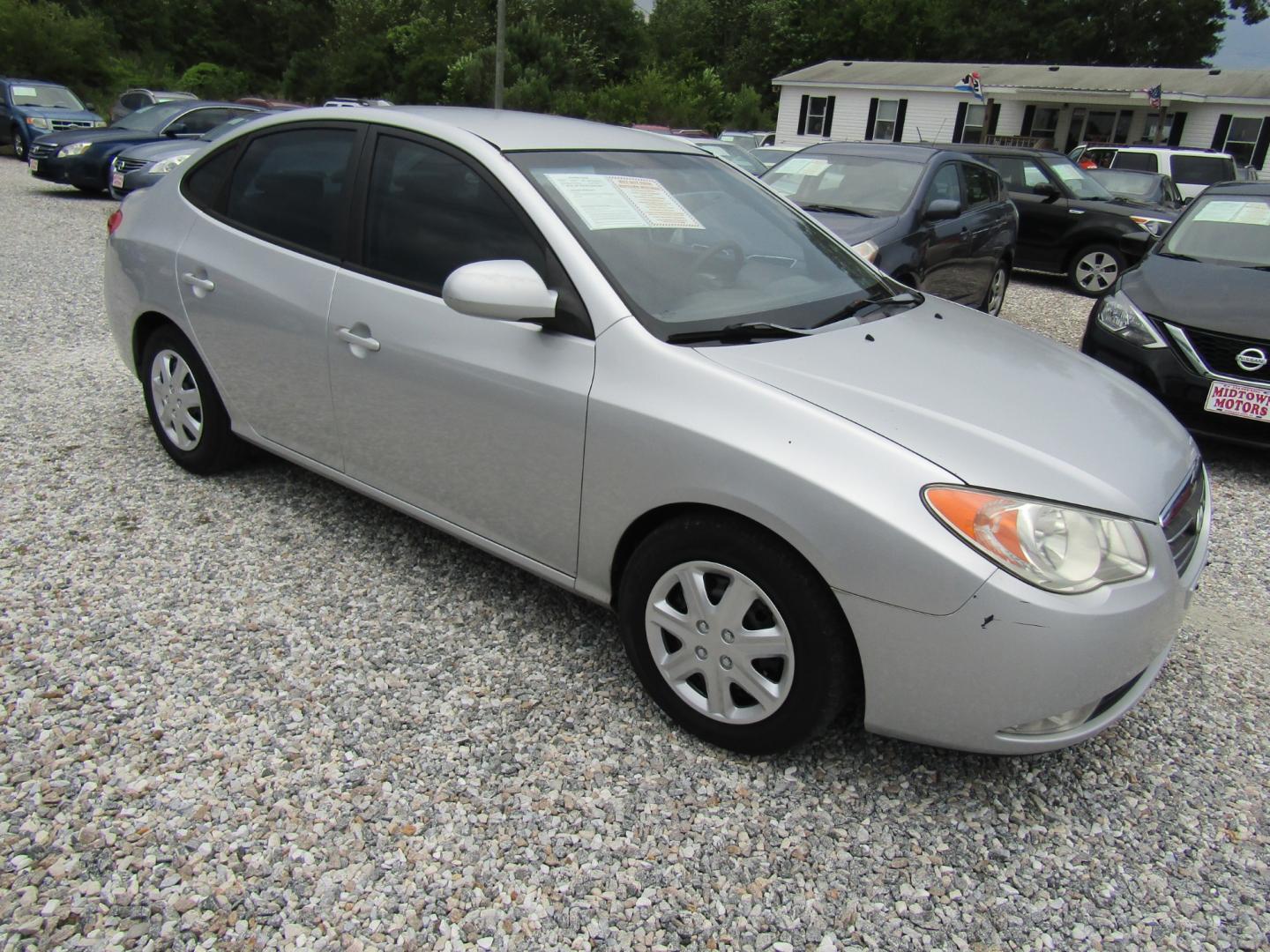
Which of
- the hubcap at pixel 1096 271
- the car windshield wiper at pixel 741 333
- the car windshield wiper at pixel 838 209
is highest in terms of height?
the car windshield wiper at pixel 741 333

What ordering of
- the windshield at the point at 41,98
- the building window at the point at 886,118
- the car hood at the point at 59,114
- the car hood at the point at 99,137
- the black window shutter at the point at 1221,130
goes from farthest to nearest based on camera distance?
the building window at the point at 886,118, the black window shutter at the point at 1221,130, the windshield at the point at 41,98, the car hood at the point at 59,114, the car hood at the point at 99,137

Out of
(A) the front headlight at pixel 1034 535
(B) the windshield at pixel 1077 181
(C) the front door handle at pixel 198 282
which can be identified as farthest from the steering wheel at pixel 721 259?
(B) the windshield at pixel 1077 181

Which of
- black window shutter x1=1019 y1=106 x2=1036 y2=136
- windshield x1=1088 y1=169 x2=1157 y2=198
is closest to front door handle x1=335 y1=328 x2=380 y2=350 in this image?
windshield x1=1088 y1=169 x2=1157 y2=198

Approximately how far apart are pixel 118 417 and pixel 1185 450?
496 cm

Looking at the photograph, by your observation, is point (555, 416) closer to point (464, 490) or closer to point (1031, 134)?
point (464, 490)

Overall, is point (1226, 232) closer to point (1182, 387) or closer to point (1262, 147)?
point (1182, 387)

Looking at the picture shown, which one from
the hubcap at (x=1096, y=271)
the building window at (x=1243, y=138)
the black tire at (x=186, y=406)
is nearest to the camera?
the black tire at (x=186, y=406)

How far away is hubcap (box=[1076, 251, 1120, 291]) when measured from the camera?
10.7m

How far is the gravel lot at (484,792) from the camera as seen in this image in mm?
2074

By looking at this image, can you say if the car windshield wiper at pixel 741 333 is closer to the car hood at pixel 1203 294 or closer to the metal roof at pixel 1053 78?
the car hood at pixel 1203 294

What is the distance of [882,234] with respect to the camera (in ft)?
21.5

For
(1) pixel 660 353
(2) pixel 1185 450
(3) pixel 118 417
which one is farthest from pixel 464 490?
(3) pixel 118 417

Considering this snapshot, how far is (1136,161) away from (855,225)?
40.6ft

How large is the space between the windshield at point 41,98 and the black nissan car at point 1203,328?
19156 millimetres
